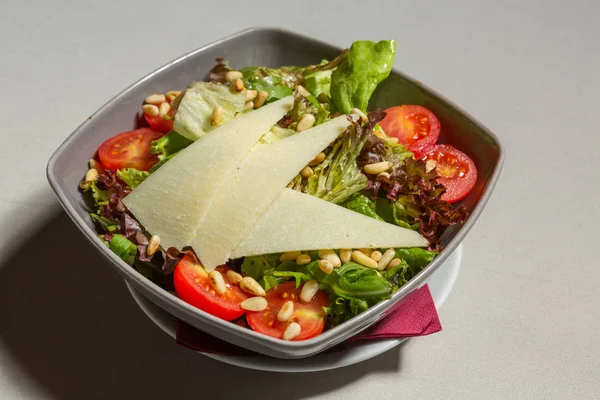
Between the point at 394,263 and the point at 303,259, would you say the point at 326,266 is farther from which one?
the point at 394,263

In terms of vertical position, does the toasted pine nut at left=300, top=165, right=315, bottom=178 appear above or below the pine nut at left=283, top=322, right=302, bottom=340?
above

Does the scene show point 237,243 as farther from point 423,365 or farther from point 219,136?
point 423,365

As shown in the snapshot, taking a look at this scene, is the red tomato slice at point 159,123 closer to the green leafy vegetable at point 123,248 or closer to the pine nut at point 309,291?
the green leafy vegetable at point 123,248

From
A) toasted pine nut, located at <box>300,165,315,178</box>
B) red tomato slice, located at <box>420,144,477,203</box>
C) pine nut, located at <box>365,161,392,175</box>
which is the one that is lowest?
red tomato slice, located at <box>420,144,477,203</box>

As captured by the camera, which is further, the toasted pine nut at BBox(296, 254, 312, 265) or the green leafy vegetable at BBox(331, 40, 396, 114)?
the green leafy vegetable at BBox(331, 40, 396, 114)

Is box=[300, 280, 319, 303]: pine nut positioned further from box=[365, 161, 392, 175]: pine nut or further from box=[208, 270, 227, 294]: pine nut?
box=[365, 161, 392, 175]: pine nut

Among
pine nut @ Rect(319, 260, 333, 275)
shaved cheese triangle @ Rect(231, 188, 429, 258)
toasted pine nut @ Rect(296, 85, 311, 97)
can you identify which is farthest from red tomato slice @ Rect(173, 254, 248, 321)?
toasted pine nut @ Rect(296, 85, 311, 97)
